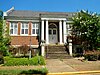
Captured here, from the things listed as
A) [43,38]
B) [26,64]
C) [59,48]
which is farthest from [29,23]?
[26,64]

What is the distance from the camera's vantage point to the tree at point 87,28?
981 inches

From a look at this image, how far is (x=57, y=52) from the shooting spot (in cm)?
2494

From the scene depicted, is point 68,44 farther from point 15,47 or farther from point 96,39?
point 15,47

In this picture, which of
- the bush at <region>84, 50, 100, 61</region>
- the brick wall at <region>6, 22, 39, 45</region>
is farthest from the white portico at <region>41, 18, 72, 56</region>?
the bush at <region>84, 50, 100, 61</region>

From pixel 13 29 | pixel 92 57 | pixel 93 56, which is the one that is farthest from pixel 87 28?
pixel 13 29

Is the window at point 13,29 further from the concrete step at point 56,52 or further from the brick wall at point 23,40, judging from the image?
the concrete step at point 56,52

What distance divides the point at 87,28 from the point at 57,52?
198 inches

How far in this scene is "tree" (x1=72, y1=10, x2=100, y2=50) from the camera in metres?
24.9

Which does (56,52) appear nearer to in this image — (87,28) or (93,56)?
(87,28)

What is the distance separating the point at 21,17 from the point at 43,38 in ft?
15.2

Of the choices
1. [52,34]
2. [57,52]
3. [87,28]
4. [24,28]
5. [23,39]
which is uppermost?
[24,28]

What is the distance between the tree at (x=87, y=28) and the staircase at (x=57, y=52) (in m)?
2.89

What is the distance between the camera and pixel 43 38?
91.8 ft

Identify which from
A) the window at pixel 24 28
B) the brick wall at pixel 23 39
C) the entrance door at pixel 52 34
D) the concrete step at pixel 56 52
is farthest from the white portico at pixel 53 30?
the window at pixel 24 28
